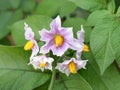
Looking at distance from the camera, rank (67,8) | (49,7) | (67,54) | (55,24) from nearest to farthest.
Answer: (55,24) → (67,54) → (67,8) → (49,7)

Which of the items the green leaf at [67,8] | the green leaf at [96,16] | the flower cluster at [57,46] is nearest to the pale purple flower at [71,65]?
the flower cluster at [57,46]

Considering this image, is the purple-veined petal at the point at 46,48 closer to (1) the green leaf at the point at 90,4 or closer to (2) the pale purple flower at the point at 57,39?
(2) the pale purple flower at the point at 57,39

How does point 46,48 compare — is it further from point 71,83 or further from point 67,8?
point 67,8

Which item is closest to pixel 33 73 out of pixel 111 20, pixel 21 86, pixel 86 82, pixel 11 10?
pixel 21 86

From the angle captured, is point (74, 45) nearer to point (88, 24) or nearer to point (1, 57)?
point (88, 24)

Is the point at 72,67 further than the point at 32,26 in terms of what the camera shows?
No

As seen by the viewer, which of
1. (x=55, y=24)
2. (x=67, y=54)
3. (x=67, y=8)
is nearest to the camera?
(x=55, y=24)

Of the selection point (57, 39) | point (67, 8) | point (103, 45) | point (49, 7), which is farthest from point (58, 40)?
point (49, 7)

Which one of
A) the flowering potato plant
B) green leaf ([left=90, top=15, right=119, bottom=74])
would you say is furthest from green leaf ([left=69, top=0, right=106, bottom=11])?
green leaf ([left=90, top=15, right=119, bottom=74])
